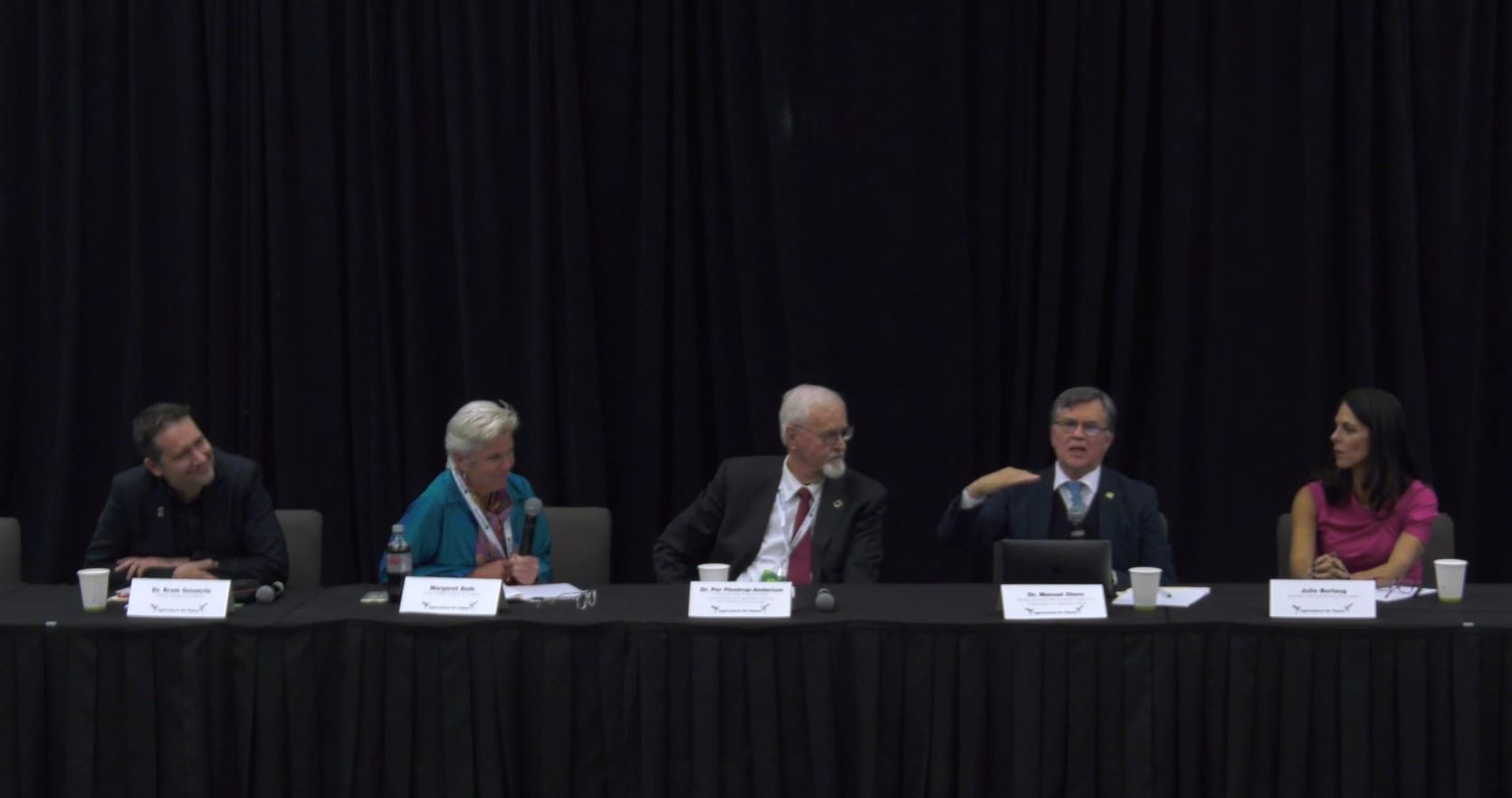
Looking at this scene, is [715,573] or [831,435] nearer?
[715,573]

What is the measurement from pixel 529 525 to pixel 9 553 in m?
1.40

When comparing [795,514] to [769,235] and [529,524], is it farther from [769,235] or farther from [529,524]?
[769,235]

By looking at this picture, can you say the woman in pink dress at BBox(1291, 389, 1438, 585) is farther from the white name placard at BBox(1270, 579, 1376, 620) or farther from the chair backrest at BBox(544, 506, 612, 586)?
the chair backrest at BBox(544, 506, 612, 586)

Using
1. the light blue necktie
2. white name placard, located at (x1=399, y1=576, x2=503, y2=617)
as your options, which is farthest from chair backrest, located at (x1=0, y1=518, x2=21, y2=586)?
the light blue necktie

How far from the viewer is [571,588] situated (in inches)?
138

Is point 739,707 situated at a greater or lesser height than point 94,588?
lesser

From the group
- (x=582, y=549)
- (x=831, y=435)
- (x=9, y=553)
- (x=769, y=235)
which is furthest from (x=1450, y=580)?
(x=9, y=553)

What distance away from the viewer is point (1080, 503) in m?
3.86

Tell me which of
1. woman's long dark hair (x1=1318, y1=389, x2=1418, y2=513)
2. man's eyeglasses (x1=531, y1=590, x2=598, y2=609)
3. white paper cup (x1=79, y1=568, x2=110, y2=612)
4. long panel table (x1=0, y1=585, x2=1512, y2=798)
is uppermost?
woman's long dark hair (x1=1318, y1=389, x2=1418, y2=513)

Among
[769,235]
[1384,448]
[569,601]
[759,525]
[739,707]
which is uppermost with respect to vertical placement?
[769,235]

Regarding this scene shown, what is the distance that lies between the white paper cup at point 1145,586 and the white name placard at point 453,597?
4.54 ft

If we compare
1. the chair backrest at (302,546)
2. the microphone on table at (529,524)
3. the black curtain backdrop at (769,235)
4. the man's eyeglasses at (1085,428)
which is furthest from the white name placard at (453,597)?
the black curtain backdrop at (769,235)

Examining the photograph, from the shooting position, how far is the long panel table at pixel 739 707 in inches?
119

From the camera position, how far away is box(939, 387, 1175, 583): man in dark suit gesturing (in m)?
3.81
